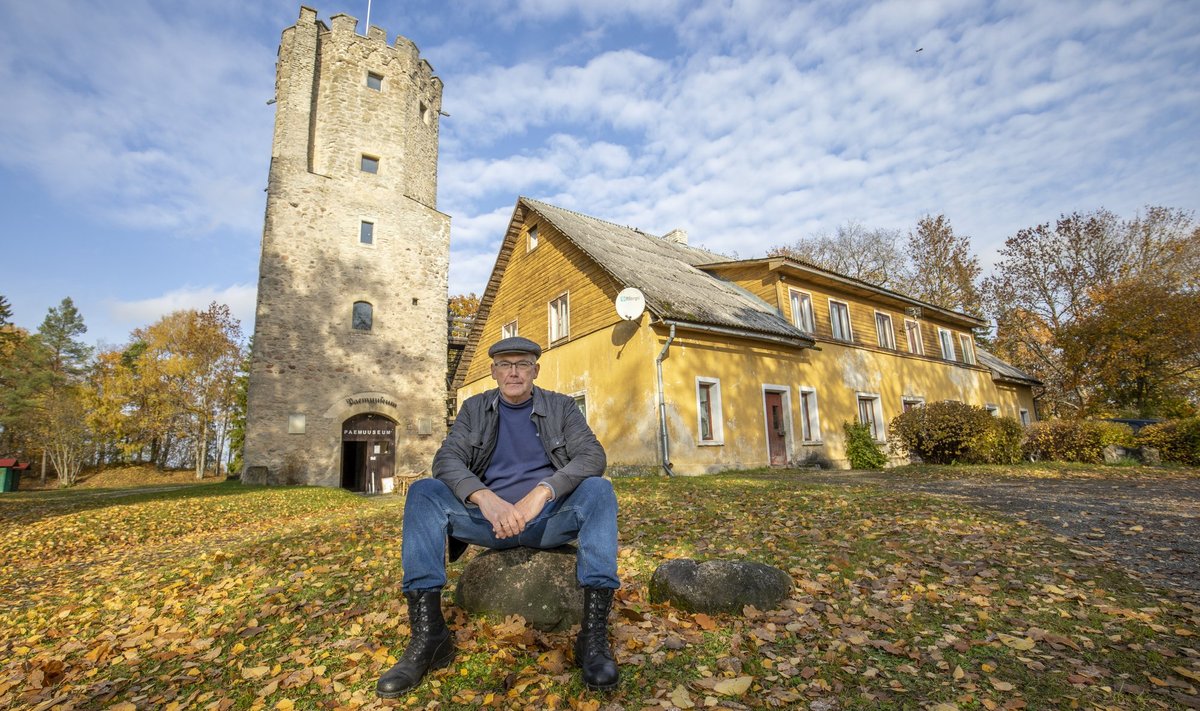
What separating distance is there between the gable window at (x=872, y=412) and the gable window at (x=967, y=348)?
7.67 meters

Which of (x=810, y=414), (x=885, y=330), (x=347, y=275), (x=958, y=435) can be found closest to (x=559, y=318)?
(x=810, y=414)

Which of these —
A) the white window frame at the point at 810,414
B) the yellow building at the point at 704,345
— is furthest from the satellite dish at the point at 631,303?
the white window frame at the point at 810,414

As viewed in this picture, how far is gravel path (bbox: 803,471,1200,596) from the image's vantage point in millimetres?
4445

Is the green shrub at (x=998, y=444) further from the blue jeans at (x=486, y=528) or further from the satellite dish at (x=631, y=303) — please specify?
the blue jeans at (x=486, y=528)

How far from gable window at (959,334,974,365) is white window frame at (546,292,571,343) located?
17744 mm

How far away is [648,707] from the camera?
2.46m

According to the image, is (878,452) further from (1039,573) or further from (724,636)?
(724,636)

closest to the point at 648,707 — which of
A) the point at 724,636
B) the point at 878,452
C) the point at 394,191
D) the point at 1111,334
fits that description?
the point at 724,636

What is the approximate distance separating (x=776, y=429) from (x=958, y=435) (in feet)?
15.9

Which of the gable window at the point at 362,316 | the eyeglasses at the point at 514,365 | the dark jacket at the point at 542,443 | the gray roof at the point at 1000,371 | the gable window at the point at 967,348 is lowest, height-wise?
the dark jacket at the point at 542,443

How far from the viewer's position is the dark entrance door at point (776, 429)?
14.8 meters

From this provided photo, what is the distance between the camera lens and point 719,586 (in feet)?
11.7

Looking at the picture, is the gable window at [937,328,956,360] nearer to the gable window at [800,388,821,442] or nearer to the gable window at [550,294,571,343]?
the gable window at [800,388,821,442]

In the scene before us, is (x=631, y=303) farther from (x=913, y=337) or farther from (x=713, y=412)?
(x=913, y=337)
